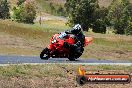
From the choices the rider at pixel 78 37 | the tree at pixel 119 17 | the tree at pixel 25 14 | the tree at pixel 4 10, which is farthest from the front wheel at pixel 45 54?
the tree at pixel 4 10

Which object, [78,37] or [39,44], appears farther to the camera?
[39,44]

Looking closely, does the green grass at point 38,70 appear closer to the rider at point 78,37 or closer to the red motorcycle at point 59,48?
the red motorcycle at point 59,48

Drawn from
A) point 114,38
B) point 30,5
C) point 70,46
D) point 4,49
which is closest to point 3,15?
point 30,5

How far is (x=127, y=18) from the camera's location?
126750 mm

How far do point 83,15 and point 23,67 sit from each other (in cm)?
10271

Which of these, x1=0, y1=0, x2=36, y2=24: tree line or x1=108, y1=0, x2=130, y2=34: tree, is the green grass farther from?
x1=0, y1=0, x2=36, y2=24: tree line

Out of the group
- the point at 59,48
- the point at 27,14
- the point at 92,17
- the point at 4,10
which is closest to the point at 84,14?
the point at 92,17

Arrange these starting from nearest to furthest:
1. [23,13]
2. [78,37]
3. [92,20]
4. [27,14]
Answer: [78,37], [92,20], [23,13], [27,14]

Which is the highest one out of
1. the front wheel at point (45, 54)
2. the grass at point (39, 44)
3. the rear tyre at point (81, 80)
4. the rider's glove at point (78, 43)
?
the rear tyre at point (81, 80)

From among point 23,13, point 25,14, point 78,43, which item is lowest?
point 25,14

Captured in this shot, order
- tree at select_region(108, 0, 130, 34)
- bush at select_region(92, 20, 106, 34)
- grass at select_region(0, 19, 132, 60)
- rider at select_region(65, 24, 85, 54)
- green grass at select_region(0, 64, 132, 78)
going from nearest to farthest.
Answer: green grass at select_region(0, 64, 132, 78), rider at select_region(65, 24, 85, 54), grass at select_region(0, 19, 132, 60), bush at select_region(92, 20, 106, 34), tree at select_region(108, 0, 130, 34)

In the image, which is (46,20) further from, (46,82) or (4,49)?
(46,82)

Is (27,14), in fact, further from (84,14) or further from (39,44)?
(39,44)

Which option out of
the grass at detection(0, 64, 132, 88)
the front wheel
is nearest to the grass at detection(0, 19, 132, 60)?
the front wheel
